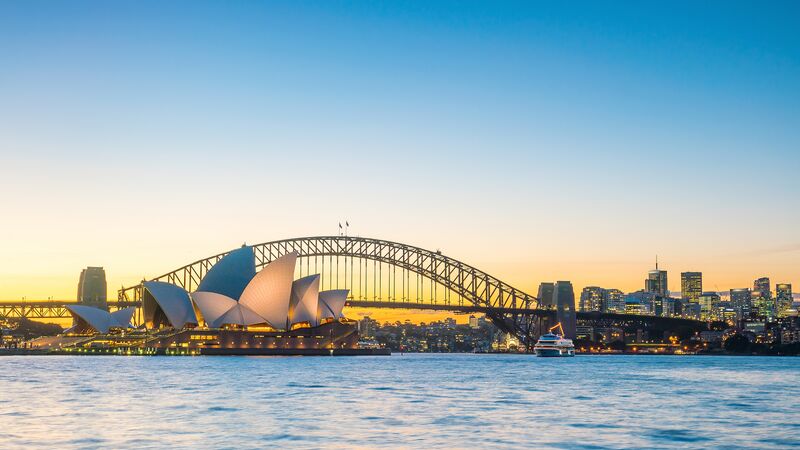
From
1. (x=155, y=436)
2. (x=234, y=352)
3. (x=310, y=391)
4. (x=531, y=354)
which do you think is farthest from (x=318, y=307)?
(x=155, y=436)

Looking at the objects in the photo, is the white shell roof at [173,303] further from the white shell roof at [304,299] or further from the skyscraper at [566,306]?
the skyscraper at [566,306]

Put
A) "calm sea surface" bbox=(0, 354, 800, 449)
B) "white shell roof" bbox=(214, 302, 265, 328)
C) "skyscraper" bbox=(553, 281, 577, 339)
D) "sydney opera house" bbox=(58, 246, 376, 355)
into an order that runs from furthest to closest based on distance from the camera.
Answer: "skyscraper" bbox=(553, 281, 577, 339) < "white shell roof" bbox=(214, 302, 265, 328) < "sydney opera house" bbox=(58, 246, 376, 355) < "calm sea surface" bbox=(0, 354, 800, 449)

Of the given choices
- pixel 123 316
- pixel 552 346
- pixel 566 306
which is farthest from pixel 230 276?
pixel 566 306

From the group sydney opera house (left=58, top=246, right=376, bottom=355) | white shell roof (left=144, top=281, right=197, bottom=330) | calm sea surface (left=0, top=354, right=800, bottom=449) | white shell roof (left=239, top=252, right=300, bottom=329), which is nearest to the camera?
calm sea surface (left=0, top=354, right=800, bottom=449)

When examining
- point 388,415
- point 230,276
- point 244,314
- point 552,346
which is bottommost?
point 552,346

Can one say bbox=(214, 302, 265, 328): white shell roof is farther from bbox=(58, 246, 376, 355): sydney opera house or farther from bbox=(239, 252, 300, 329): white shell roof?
bbox=(239, 252, 300, 329): white shell roof

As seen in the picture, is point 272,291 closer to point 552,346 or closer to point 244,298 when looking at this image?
point 244,298

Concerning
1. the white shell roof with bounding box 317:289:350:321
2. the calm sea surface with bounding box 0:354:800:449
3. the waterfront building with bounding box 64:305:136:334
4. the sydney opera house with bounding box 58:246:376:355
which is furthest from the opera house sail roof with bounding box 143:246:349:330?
the calm sea surface with bounding box 0:354:800:449
